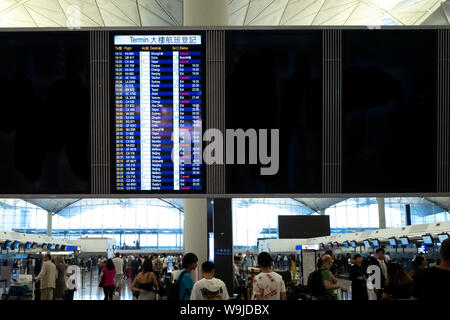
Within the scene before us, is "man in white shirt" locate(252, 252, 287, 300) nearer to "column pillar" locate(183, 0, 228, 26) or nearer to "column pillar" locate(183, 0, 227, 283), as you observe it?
"column pillar" locate(183, 0, 227, 283)

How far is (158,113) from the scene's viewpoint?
669 cm

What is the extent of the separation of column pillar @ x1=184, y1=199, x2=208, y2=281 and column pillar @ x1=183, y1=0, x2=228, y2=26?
4932mm

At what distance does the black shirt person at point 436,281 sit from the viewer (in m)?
4.18

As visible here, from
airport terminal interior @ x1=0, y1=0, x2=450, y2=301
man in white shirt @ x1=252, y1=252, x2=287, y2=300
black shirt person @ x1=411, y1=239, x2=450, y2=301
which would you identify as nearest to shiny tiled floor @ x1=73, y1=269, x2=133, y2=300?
airport terminal interior @ x1=0, y1=0, x2=450, y2=301

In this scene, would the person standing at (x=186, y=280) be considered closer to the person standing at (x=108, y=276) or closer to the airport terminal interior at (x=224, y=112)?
the airport terminal interior at (x=224, y=112)

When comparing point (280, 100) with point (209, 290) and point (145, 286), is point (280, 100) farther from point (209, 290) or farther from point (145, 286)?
point (145, 286)

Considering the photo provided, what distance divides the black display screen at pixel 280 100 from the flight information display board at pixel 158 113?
0.48 metres

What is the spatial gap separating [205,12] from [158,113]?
7.27 m

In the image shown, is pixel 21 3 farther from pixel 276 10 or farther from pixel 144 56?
pixel 144 56

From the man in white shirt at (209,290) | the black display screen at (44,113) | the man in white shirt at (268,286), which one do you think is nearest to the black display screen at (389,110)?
the man in white shirt at (268,286)

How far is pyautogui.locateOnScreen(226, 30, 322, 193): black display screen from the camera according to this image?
670 cm

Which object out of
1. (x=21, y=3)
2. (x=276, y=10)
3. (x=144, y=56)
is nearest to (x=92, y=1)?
(x=21, y=3)

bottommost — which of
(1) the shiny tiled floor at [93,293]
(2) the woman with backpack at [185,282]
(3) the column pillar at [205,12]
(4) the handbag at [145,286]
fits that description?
(1) the shiny tiled floor at [93,293]

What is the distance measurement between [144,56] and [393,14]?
96.9 ft
